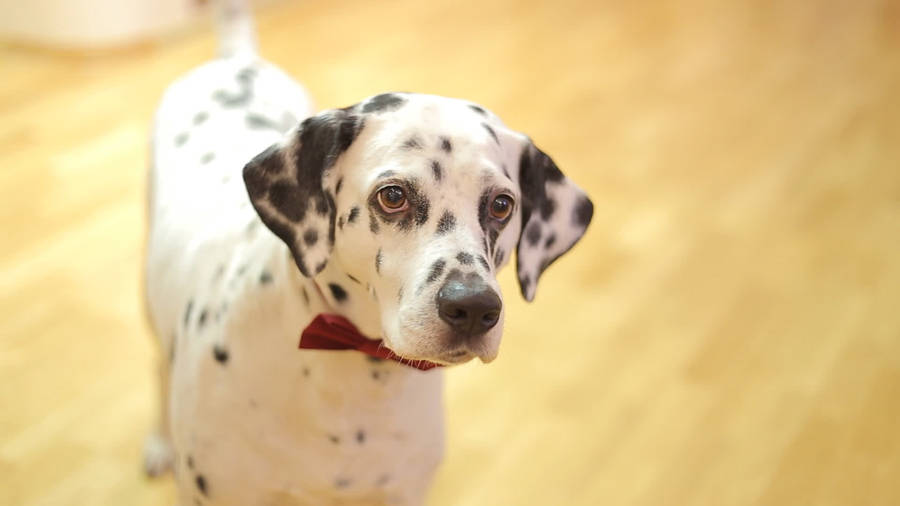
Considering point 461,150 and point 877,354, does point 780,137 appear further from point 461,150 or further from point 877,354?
point 461,150

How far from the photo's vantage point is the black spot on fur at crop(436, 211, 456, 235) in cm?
144

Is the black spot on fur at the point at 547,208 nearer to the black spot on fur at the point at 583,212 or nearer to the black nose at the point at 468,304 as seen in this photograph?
the black spot on fur at the point at 583,212

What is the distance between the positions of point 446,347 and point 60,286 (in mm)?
2007

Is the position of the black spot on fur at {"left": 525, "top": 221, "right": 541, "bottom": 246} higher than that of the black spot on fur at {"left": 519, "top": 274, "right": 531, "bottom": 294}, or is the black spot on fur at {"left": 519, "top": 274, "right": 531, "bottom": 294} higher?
the black spot on fur at {"left": 525, "top": 221, "right": 541, "bottom": 246}

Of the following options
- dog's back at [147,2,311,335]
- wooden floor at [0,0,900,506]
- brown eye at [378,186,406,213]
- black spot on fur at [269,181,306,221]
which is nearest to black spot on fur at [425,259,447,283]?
brown eye at [378,186,406,213]

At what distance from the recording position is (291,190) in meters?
1.50

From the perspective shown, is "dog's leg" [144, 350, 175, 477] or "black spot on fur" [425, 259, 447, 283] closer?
"black spot on fur" [425, 259, 447, 283]

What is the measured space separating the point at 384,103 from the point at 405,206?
7.3 inches

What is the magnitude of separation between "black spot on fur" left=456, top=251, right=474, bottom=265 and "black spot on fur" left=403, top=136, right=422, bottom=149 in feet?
0.61

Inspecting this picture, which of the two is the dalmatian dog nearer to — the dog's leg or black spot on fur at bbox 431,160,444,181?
black spot on fur at bbox 431,160,444,181

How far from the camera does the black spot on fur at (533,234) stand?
1635 millimetres

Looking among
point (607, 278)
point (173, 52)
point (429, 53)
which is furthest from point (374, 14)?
point (607, 278)

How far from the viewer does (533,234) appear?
64.6 inches

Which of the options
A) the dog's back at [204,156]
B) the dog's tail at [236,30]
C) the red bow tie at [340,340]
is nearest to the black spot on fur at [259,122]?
the dog's back at [204,156]
